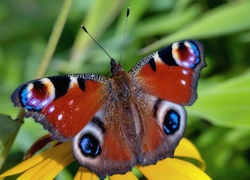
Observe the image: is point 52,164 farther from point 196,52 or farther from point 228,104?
point 228,104

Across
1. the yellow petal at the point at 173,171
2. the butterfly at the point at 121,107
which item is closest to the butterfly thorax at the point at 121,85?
the butterfly at the point at 121,107

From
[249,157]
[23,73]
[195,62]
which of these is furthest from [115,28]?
[195,62]

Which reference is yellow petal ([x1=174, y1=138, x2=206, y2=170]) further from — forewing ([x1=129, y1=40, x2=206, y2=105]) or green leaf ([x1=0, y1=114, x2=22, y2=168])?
green leaf ([x1=0, y1=114, x2=22, y2=168])

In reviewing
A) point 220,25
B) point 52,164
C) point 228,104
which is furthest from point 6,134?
point 220,25

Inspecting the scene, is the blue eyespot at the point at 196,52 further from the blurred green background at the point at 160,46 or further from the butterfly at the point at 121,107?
the blurred green background at the point at 160,46

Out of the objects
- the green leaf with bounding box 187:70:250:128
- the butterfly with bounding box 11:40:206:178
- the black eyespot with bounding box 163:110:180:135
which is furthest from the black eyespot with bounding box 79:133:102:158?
the green leaf with bounding box 187:70:250:128

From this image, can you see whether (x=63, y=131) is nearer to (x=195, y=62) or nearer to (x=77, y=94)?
(x=77, y=94)
